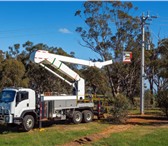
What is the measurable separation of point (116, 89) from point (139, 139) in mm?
33254

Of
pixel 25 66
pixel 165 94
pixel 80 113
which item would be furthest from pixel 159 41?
pixel 80 113

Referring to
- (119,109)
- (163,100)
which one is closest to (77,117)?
(119,109)

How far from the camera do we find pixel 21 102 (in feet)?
58.0

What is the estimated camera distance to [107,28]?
147 ft

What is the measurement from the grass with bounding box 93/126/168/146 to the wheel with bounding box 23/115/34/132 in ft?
15.8

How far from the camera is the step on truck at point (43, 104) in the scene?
57.4ft

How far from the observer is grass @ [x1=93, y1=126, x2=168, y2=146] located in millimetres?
13883

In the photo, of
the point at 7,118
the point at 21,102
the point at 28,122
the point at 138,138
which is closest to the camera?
the point at 138,138

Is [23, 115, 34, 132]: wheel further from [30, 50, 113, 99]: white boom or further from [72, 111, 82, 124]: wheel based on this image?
[30, 50, 113, 99]: white boom

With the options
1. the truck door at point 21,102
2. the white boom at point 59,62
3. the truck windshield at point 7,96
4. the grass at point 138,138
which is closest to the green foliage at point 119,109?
the white boom at point 59,62

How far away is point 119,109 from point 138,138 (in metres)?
5.69

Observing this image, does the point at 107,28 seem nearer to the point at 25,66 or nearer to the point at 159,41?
the point at 159,41

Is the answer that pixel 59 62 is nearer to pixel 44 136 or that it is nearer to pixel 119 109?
pixel 119 109

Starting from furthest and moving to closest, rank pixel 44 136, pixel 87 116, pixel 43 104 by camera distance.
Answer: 1. pixel 87 116
2. pixel 43 104
3. pixel 44 136
